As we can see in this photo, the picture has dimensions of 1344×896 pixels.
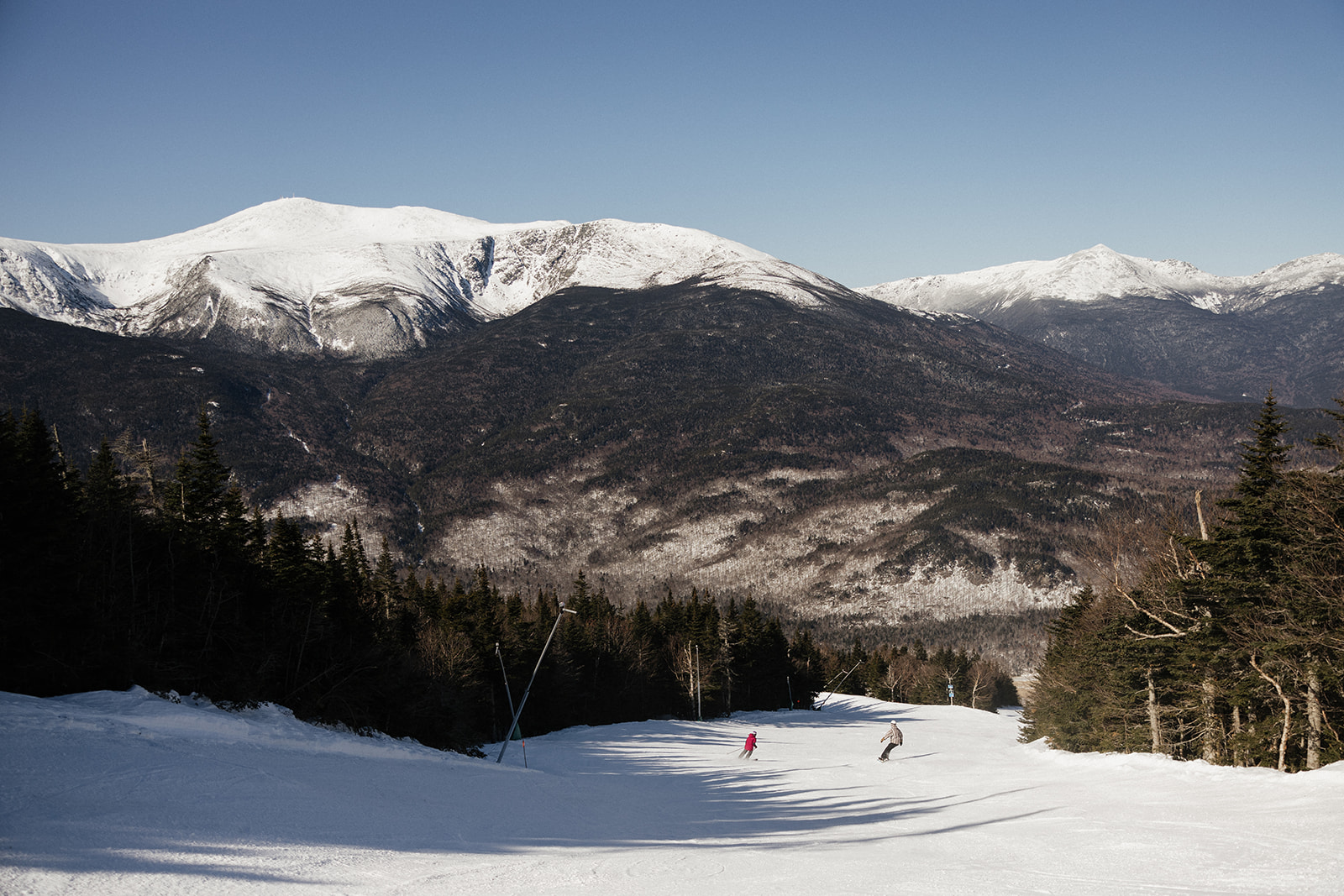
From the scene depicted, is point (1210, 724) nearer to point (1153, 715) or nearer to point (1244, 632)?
point (1153, 715)

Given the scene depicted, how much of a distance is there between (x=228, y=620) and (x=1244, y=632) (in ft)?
111

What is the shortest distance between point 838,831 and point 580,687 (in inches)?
2180

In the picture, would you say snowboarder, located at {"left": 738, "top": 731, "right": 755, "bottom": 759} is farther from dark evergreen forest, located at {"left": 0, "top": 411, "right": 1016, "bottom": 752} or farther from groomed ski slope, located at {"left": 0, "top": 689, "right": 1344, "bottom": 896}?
groomed ski slope, located at {"left": 0, "top": 689, "right": 1344, "bottom": 896}

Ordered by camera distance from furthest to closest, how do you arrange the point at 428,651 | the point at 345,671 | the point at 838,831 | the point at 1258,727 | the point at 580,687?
the point at 580,687 → the point at 428,651 → the point at 345,671 → the point at 1258,727 → the point at 838,831

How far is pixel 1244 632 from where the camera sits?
25250 millimetres

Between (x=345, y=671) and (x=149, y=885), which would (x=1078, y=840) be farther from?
(x=345, y=671)

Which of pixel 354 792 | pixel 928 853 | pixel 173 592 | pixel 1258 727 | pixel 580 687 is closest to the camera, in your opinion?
pixel 928 853

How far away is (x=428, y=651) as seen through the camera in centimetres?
5394

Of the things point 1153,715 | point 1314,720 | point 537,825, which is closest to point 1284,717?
point 1314,720

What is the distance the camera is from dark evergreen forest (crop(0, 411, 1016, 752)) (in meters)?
25.0

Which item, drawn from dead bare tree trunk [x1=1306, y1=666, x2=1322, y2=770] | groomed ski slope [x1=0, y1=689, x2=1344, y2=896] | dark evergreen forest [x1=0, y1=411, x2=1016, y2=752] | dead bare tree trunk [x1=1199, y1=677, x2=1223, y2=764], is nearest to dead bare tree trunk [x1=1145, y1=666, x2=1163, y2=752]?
dead bare tree trunk [x1=1199, y1=677, x2=1223, y2=764]

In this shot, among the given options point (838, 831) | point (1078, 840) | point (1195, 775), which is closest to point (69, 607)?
point (838, 831)

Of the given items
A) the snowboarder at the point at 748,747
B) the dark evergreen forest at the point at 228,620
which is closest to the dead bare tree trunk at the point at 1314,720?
the snowboarder at the point at 748,747

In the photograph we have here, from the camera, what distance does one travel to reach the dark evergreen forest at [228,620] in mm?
25047
